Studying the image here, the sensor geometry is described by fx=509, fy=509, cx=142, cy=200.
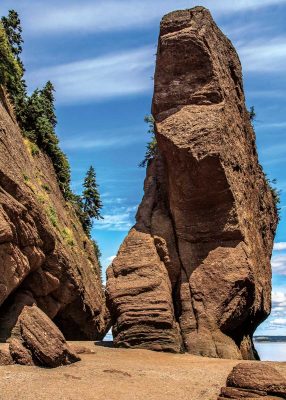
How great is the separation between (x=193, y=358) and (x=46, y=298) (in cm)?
795

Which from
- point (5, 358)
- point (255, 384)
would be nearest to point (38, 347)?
point (5, 358)

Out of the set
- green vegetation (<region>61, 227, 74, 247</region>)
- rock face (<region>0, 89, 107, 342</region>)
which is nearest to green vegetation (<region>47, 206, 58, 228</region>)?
rock face (<region>0, 89, 107, 342</region>)

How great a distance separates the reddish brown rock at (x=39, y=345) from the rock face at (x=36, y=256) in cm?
352

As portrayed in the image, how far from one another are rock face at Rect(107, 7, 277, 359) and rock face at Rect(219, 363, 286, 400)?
6604 millimetres

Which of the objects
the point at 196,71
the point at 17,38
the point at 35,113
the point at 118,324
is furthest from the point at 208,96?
the point at 17,38

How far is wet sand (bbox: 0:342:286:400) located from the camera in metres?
12.3

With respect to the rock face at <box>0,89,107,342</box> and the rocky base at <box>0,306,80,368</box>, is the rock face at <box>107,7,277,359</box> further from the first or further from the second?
the rocky base at <box>0,306,80,368</box>

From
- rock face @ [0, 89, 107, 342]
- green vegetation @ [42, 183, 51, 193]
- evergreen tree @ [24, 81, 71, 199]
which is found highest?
evergreen tree @ [24, 81, 71, 199]

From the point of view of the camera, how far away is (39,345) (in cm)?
1498

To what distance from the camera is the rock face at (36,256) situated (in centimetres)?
1928

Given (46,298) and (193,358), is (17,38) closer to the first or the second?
(46,298)

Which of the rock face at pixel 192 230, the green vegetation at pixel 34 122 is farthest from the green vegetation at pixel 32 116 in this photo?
the rock face at pixel 192 230

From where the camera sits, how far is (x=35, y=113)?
3372 centimetres

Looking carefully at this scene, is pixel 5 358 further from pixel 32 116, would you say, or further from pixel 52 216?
pixel 32 116
